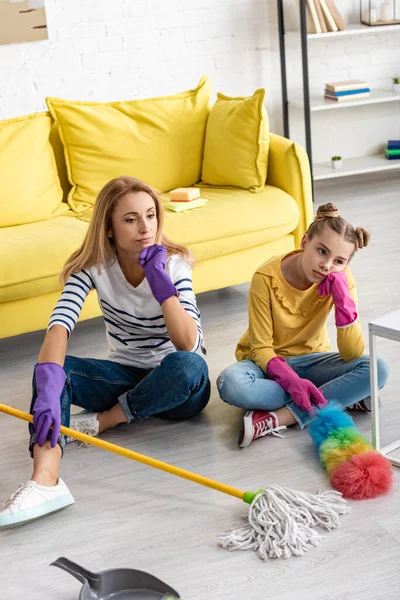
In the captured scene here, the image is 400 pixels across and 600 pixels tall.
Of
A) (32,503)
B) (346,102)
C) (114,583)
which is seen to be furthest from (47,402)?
(346,102)

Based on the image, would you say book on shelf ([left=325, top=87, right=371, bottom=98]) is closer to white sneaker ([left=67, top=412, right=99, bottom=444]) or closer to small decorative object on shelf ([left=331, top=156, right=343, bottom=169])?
small decorative object on shelf ([left=331, top=156, right=343, bottom=169])

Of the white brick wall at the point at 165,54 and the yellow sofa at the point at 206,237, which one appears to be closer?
the yellow sofa at the point at 206,237

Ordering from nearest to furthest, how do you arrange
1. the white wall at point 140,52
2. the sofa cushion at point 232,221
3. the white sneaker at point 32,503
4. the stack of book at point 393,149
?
1. the white sneaker at point 32,503
2. the sofa cushion at point 232,221
3. the white wall at point 140,52
4. the stack of book at point 393,149

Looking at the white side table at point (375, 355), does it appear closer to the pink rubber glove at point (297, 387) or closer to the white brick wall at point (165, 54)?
the pink rubber glove at point (297, 387)

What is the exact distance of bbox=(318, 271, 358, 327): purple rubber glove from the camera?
2.31m

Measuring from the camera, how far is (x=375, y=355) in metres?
2.17

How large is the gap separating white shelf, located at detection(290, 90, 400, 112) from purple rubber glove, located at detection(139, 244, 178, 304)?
2.70 m

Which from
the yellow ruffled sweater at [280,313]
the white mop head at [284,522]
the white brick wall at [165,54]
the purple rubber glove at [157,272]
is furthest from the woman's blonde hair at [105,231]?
the white brick wall at [165,54]

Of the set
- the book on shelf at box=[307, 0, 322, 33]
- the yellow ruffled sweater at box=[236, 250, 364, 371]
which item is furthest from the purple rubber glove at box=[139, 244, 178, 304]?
the book on shelf at box=[307, 0, 322, 33]

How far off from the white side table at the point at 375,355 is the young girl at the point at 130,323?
47 centimetres

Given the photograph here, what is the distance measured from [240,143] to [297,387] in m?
1.40

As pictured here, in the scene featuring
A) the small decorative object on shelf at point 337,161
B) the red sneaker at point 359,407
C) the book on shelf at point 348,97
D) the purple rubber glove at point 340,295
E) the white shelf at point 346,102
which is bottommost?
the small decorative object on shelf at point 337,161

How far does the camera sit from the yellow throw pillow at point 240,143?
135 inches

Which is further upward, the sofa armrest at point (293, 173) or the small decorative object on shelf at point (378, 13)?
the small decorative object on shelf at point (378, 13)
